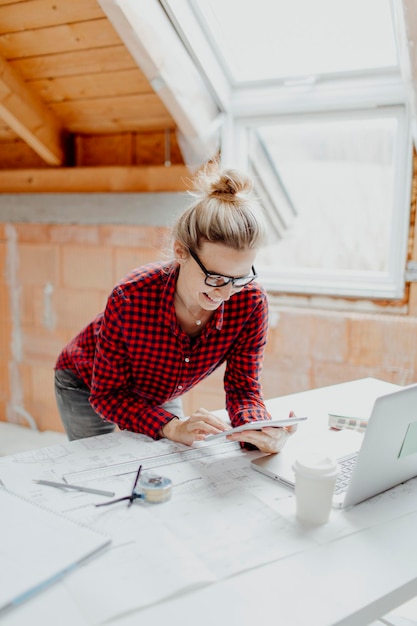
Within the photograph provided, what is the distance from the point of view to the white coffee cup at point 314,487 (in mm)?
1031

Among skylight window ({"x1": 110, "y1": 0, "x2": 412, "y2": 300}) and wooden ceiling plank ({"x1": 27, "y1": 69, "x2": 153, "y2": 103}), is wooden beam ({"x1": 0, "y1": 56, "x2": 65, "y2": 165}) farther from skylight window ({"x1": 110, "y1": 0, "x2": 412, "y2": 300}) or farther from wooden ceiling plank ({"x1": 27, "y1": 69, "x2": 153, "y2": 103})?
skylight window ({"x1": 110, "y1": 0, "x2": 412, "y2": 300})

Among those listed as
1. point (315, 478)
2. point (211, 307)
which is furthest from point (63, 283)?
point (315, 478)

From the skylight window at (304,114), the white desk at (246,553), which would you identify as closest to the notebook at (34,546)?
the white desk at (246,553)

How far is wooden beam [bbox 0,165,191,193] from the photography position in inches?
107

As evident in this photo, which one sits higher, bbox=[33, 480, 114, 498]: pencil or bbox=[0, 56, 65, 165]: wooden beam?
bbox=[0, 56, 65, 165]: wooden beam

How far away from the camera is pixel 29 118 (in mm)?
2658

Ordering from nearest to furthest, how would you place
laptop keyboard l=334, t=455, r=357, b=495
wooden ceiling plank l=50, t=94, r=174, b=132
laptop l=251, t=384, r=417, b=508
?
laptop l=251, t=384, r=417, b=508, laptop keyboard l=334, t=455, r=357, b=495, wooden ceiling plank l=50, t=94, r=174, b=132

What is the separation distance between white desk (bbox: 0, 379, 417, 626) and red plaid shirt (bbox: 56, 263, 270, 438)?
0.46ft

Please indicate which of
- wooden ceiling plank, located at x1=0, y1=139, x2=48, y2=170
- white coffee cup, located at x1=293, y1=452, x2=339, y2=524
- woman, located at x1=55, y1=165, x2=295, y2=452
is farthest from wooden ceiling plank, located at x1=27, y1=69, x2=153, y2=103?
white coffee cup, located at x1=293, y1=452, x2=339, y2=524

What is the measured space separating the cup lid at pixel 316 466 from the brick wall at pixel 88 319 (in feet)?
4.80

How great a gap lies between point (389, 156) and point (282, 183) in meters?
0.52

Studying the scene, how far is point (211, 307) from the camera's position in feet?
4.58

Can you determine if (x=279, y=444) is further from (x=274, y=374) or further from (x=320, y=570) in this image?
(x=274, y=374)

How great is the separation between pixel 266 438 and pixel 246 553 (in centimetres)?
39
